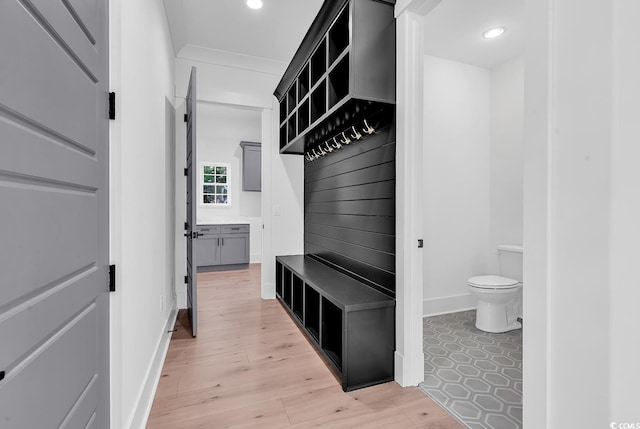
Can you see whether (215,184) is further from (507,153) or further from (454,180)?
(507,153)

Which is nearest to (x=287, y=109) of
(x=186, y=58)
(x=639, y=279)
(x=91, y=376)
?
(x=186, y=58)

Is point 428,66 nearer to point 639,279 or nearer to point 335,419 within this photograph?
point 639,279

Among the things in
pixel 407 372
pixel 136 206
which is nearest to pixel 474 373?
pixel 407 372

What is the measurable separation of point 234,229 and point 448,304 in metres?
3.98

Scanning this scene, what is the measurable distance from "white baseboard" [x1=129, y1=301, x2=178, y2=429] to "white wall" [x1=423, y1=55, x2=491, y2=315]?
8.28ft

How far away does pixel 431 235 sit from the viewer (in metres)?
3.30

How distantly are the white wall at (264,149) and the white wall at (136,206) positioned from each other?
1.02 meters

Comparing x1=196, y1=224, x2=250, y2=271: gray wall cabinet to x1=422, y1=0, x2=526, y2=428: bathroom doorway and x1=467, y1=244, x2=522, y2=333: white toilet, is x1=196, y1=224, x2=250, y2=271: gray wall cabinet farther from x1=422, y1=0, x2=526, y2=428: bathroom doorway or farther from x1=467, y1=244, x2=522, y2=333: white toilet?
x1=467, y1=244, x2=522, y2=333: white toilet

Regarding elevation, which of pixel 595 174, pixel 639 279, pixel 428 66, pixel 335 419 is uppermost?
pixel 428 66

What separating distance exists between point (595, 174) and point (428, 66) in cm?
285

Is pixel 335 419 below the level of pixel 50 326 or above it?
below

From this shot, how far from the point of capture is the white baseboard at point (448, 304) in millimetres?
3324

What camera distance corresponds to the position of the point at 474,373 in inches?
85.1

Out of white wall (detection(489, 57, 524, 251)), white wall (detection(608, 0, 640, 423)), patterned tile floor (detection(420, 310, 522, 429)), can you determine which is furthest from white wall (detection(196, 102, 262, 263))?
white wall (detection(608, 0, 640, 423))
